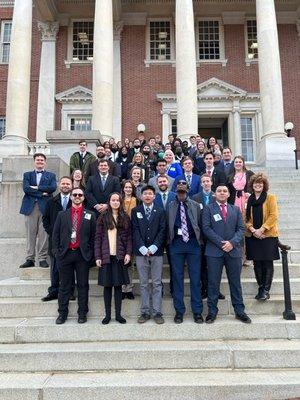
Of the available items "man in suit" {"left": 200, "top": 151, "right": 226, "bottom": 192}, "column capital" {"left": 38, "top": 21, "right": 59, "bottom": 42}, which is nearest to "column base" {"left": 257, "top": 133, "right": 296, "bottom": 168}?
"man in suit" {"left": 200, "top": 151, "right": 226, "bottom": 192}

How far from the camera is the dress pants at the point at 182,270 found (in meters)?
5.75

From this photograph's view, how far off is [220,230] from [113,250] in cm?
154

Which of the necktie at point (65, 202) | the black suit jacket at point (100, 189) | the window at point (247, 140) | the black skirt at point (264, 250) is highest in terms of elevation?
the window at point (247, 140)

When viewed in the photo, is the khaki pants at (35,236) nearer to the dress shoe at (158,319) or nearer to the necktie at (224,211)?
the dress shoe at (158,319)

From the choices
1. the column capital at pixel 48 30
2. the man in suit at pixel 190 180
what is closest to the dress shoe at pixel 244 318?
the man in suit at pixel 190 180

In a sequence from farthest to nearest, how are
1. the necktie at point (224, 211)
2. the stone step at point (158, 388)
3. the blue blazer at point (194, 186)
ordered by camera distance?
the blue blazer at point (194, 186) → the necktie at point (224, 211) → the stone step at point (158, 388)

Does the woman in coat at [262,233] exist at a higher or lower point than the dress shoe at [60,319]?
higher

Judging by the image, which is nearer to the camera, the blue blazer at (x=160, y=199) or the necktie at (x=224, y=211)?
the necktie at (x=224, y=211)

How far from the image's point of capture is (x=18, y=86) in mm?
16141

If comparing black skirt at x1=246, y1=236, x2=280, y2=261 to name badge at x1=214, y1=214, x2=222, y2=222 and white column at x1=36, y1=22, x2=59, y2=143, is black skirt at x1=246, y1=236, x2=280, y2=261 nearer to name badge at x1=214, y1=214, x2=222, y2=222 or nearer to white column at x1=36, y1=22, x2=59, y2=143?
name badge at x1=214, y1=214, x2=222, y2=222

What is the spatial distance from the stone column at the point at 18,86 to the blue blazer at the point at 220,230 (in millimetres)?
11169

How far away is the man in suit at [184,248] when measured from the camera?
5746 mm

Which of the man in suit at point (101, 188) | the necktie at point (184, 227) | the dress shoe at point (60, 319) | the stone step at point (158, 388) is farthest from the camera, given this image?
the man in suit at point (101, 188)

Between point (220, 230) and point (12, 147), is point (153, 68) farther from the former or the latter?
point (220, 230)
